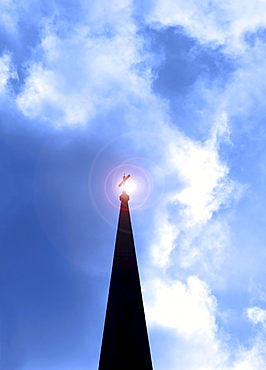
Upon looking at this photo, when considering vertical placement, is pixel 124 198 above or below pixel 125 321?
above

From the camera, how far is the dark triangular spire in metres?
8.76

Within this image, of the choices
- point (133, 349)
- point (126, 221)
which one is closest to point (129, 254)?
point (126, 221)

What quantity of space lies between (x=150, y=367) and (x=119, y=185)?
12.3m

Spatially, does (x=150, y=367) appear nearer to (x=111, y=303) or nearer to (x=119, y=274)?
(x=111, y=303)

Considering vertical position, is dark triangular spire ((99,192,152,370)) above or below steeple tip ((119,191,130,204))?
below

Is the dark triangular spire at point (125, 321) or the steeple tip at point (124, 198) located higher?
the steeple tip at point (124, 198)

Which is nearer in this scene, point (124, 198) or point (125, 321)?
point (125, 321)

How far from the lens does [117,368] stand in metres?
8.38

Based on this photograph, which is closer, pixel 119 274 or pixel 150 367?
pixel 150 367

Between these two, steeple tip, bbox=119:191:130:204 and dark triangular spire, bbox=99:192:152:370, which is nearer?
dark triangular spire, bbox=99:192:152:370

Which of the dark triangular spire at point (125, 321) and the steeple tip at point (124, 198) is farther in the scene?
the steeple tip at point (124, 198)

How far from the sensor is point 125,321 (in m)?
9.98


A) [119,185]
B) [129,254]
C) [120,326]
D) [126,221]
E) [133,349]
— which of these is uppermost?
[119,185]

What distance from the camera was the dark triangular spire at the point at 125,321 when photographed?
8758mm
